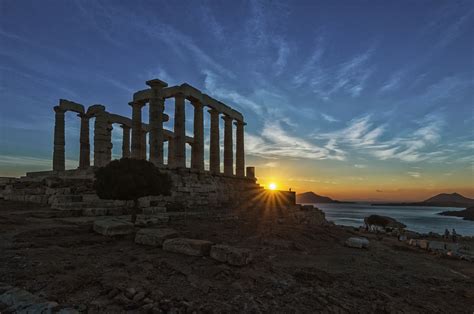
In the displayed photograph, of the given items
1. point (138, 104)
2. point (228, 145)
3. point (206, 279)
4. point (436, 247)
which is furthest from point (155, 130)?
point (436, 247)

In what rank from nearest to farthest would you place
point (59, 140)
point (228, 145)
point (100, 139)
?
point (59, 140) → point (100, 139) → point (228, 145)

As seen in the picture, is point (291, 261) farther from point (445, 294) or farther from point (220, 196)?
point (220, 196)

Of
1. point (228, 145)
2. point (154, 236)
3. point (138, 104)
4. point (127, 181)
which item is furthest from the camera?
point (228, 145)

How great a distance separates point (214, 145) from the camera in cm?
3152

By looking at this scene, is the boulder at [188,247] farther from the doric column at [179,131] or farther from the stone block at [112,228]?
the doric column at [179,131]

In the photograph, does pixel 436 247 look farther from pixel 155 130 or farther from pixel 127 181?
pixel 155 130

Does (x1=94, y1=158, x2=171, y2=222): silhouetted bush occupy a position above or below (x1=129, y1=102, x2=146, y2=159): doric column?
below

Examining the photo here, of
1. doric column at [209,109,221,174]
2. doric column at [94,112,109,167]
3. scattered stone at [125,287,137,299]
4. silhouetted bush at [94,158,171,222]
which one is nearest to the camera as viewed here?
scattered stone at [125,287,137,299]

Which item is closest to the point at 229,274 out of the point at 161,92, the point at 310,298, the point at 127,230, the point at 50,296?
the point at 310,298

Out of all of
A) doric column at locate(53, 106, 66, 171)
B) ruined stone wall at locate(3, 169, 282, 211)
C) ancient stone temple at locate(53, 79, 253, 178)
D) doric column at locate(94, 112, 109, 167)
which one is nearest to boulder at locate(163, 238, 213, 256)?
ruined stone wall at locate(3, 169, 282, 211)

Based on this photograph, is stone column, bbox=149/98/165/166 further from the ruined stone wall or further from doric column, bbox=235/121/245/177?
doric column, bbox=235/121/245/177

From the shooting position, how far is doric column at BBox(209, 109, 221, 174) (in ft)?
102

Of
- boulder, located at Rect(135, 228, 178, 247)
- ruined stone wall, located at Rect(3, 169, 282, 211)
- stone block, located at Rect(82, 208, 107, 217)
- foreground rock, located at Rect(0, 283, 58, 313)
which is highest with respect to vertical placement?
ruined stone wall, located at Rect(3, 169, 282, 211)

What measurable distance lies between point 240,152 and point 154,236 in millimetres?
27398
